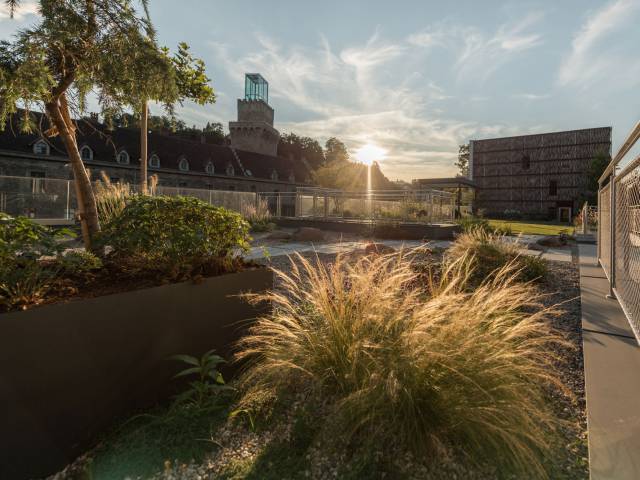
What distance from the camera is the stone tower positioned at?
41625mm

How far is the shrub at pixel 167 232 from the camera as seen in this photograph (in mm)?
2465

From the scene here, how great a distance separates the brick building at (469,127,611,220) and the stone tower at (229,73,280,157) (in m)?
24.1

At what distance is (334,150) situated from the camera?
64.0 meters

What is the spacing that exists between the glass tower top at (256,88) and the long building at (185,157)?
11 cm

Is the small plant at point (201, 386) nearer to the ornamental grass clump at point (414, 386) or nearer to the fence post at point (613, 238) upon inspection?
the ornamental grass clump at point (414, 386)

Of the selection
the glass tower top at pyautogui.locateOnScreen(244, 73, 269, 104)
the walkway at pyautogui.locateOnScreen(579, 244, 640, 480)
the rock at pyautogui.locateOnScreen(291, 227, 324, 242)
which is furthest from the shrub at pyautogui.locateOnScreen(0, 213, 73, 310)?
the glass tower top at pyautogui.locateOnScreen(244, 73, 269, 104)

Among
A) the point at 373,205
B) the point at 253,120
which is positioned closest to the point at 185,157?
the point at 253,120

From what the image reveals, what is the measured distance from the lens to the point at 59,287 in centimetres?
197

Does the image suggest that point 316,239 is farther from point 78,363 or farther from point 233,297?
point 78,363

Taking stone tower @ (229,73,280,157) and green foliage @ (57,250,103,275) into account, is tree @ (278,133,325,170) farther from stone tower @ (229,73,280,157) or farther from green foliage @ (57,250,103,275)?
green foliage @ (57,250,103,275)

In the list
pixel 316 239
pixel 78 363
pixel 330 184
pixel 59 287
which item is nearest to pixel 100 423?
pixel 78 363

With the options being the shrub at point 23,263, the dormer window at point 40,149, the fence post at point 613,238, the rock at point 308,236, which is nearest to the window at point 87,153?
the dormer window at point 40,149

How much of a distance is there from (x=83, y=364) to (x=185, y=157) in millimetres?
36473

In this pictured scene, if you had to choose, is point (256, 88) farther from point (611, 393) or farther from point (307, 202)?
point (611, 393)
